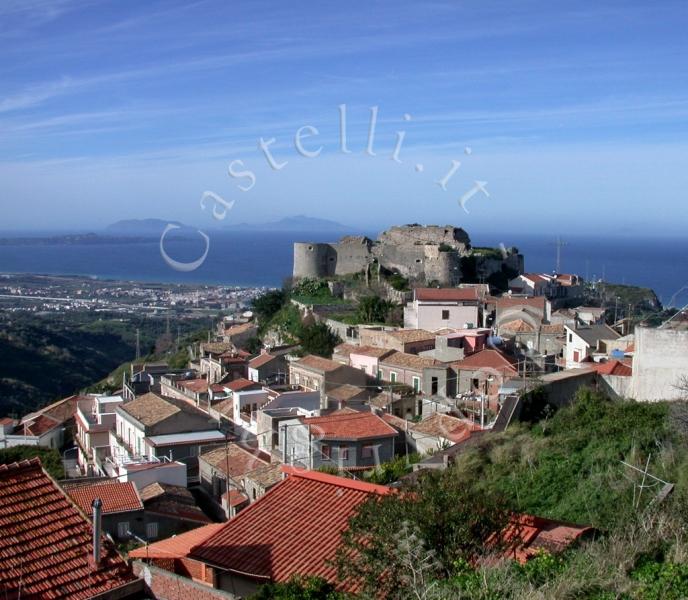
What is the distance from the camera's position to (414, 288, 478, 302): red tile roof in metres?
25.9

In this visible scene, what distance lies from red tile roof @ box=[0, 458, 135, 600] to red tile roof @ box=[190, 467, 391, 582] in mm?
1409

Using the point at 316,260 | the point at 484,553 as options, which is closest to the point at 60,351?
the point at 316,260

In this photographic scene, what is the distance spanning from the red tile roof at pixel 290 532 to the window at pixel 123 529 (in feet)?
20.3

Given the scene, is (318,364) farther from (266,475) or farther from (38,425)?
(38,425)

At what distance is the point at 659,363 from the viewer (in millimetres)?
13172

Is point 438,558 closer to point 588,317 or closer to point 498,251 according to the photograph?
point 588,317

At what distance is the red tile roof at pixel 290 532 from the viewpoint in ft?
20.0

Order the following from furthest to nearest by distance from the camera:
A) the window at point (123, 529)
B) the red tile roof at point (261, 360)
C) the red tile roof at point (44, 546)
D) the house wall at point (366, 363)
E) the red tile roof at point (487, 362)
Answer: the red tile roof at point (261, 360)
the house wall at point (366, 363)
the red tile roof at point (487, 362)
the window at point (123, 529)
the red tile roof at point (44, 546)

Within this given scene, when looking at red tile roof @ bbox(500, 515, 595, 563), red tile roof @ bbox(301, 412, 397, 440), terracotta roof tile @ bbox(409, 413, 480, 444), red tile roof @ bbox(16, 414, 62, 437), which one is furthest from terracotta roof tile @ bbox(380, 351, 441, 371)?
red tile roof @ bbox(500, 515, 595, 563)

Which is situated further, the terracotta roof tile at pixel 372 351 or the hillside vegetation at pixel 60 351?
the hillside vegetation at pixel 60 351

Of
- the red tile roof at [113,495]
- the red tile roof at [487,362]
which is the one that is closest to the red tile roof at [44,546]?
the red tile roof at [113,495]

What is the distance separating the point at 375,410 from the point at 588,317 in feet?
36.1

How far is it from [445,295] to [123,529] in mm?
15663

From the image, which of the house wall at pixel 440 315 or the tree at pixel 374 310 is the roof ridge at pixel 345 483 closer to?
the house wall at pixel 440 315
